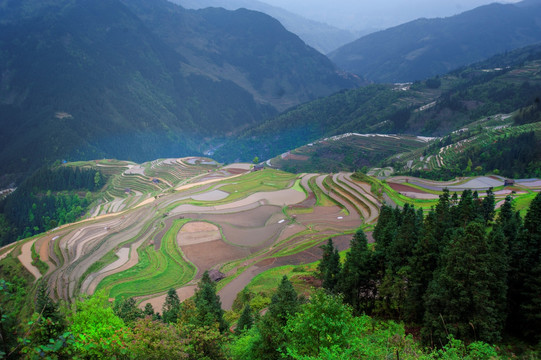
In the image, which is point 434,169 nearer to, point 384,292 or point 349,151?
point 349,151

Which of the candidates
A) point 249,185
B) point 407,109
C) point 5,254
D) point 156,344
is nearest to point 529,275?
point 156,344

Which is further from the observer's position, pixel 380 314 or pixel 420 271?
pixel 380 314

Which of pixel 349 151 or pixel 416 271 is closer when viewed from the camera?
pixel 416 271

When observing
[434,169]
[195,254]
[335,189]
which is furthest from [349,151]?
[195,254]

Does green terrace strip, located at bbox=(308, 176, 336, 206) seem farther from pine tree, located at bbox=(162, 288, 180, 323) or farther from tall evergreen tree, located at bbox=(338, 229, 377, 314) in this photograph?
tall evergreen tree, located at bbox=(338, 229, 377, 314)

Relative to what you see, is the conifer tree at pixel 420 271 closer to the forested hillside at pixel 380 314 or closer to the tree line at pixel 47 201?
the forested hillside at pixel 380 314

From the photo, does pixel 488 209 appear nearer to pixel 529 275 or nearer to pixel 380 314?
pixel 529 275
